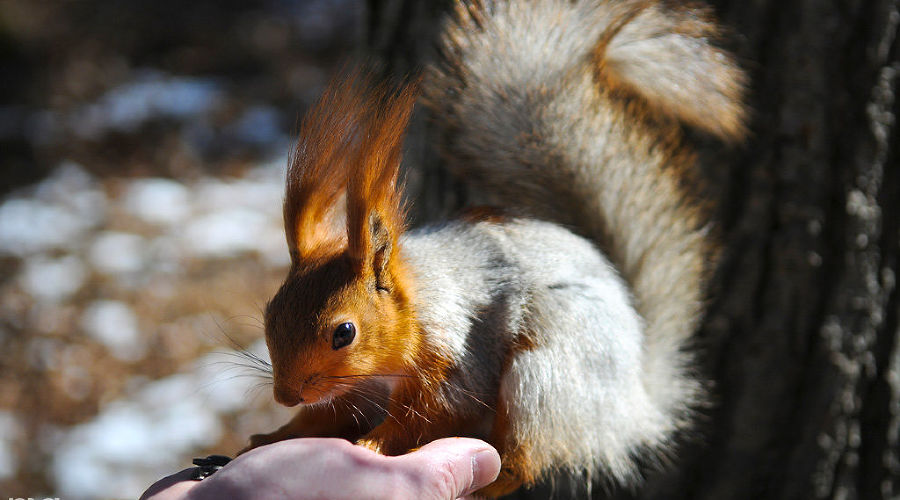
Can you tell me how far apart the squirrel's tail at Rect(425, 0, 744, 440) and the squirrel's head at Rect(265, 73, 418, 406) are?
23cm

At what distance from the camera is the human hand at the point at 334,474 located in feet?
2.33

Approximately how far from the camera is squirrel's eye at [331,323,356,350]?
784 millimetres

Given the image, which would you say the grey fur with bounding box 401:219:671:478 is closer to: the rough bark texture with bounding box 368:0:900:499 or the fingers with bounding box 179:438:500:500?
the fingers with bounding box 179:438:500:500

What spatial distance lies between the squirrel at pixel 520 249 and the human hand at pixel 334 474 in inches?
2.3

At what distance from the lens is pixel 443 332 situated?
0.83m

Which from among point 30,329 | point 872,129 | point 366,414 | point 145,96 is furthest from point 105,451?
point 145,96

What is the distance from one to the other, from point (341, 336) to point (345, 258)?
0.08m

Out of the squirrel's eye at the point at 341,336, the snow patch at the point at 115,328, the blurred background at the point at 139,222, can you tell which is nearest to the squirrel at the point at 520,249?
the squirrel's eye at the point at 341,336

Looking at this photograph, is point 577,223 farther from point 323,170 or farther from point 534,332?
point 323,170

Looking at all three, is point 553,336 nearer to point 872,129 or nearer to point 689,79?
point 689,79

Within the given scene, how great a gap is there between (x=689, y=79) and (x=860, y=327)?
1.88 feet

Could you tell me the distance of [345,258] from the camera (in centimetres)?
81

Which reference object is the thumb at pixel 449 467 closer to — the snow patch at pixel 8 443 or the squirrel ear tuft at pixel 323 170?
the squirrel ear tuft at pixel 323 170

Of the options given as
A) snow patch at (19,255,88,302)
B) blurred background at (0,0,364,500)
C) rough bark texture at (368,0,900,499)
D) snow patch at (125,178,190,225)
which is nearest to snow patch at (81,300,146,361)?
blurred background at (0,0,364,500)
